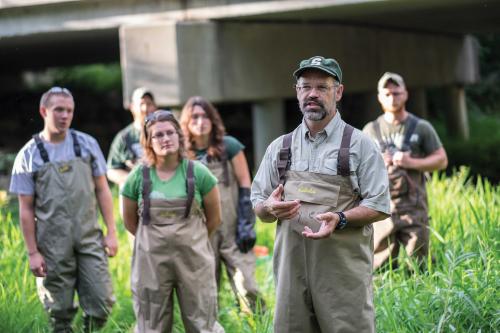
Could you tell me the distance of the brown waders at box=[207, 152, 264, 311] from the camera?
699 cm

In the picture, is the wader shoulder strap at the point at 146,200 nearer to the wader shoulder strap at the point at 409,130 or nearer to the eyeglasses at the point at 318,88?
the eyeglasses at the point at 318,88

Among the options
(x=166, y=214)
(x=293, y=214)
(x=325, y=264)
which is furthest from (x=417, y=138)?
(x=293, y=214)

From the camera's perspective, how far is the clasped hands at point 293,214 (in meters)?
4.18

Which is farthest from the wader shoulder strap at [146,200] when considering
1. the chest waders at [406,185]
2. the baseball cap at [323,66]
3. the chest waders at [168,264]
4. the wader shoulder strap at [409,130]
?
the wader shoulder strap at [409,130]

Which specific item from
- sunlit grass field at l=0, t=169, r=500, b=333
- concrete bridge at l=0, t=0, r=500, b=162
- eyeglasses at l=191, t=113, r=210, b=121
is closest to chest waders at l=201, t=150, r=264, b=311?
sunlit grass field at l=0, t=169, r=500, b=333

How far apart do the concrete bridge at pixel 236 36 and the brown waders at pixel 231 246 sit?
16.6 ft

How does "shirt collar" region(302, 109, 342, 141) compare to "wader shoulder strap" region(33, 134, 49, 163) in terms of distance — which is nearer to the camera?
"shirt collar" region(302, 109, 342, 141)

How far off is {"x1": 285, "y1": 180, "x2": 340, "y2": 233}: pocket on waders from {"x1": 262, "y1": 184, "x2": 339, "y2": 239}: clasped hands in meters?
0.05

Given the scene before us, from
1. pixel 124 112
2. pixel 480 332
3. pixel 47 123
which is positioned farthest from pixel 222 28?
pixel 124 112

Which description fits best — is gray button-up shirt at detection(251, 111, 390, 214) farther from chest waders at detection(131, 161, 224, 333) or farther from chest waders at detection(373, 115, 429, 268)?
chest waders at detection(373, 115, 429, 268)

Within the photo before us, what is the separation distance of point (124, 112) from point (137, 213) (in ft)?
62.4

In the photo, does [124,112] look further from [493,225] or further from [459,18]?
[493,225]

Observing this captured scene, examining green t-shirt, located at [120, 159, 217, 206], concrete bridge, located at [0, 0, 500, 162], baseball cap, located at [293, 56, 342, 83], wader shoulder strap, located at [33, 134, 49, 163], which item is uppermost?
concrete bridge, located at [0, 0, 500, 162]

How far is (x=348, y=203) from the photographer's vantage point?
4.42 m
